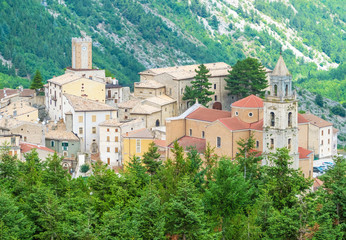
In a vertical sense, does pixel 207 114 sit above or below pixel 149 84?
below

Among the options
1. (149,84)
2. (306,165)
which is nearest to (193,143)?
(306,165)

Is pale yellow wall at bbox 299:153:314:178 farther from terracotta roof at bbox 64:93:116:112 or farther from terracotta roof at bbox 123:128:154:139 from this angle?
terracotta roof at bbox 64:93:116:112

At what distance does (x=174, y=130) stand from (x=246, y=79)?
16605 mm

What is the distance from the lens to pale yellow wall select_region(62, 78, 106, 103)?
101 m

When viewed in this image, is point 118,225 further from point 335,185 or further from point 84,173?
point 84,173

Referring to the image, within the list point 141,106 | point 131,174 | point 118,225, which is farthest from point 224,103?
point 118,225

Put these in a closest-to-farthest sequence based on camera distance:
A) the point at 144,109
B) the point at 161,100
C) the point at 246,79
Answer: the point at 144,109
the point at 161,100
the point at 246,79

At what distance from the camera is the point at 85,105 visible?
3826 inches

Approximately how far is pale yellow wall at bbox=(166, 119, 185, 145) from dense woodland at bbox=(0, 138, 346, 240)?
56.9 feet

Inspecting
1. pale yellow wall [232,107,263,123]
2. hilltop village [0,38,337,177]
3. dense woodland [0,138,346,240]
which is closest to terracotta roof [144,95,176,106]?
hilltop village [0,38,337,177]

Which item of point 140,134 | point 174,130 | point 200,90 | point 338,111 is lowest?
point 140,134

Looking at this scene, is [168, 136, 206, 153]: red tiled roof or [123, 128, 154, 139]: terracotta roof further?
[123, 128, 154, 139]: terracotta roof

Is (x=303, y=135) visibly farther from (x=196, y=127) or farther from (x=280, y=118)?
(x=280, y=118)

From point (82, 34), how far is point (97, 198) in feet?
415
